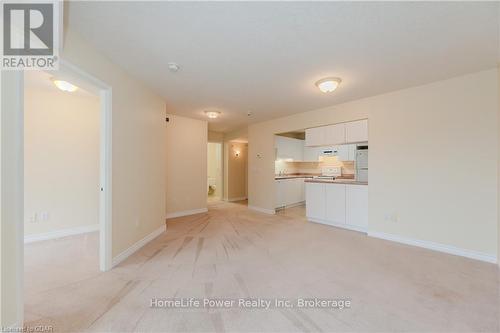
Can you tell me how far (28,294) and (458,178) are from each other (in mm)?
5384

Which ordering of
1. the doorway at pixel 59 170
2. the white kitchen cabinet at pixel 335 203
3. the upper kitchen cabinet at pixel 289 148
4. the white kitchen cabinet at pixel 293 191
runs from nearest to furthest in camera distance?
1. the doorway at pixel 59 170
2. the white kitchen cabinet at pixel 335 203
3. the upper kitchen cabinet at pixel 289 148
4. the white kitchen cabinet at pixel 293 191

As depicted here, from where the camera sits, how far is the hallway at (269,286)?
1.60 meters

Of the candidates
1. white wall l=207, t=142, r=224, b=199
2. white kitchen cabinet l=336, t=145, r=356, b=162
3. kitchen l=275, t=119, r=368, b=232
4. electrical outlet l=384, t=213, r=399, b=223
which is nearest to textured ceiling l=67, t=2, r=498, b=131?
kitchen l=275, t=119, r=368, b=232

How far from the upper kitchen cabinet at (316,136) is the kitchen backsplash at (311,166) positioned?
2.87 ft

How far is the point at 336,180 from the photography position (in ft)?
14.7

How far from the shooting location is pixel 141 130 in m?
3.19

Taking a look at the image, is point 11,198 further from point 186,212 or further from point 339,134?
point 339,134

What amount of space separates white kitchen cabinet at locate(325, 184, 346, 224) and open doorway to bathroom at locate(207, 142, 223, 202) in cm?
427

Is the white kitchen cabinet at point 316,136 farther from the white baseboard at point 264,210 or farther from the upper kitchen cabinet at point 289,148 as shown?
the white baseboard at point 264,210

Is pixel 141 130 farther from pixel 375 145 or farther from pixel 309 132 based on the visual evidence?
pixel 375 145

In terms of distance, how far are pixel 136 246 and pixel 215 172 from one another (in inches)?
212

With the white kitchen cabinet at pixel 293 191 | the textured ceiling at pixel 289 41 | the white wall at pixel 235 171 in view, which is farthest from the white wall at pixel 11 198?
the white wall at pixel 235 171

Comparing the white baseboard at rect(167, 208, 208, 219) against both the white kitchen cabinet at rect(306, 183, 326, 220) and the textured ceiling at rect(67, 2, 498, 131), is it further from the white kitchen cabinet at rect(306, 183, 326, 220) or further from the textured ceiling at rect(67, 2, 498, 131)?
the textured ceiling at rect(67, 2, 498, 131)

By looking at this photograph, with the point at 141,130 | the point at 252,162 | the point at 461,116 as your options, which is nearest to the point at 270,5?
the point at 141,130
